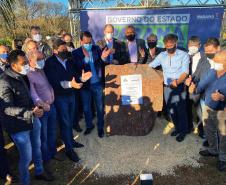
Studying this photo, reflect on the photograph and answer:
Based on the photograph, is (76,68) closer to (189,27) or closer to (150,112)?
(150,112)

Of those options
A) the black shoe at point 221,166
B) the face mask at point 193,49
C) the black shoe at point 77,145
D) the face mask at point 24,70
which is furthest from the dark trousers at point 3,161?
the face mask at point 193,49

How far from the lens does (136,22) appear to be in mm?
6980

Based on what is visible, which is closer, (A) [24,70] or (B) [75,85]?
(A) [24,70]

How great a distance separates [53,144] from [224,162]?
325 cm

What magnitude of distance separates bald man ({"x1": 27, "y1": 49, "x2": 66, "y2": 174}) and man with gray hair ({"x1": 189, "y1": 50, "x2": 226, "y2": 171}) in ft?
8.53

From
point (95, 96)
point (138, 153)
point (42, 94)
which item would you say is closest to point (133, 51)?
point (95, 96)

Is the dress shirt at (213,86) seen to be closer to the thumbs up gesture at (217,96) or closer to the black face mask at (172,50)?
the thumbs up gesture at (217,96)

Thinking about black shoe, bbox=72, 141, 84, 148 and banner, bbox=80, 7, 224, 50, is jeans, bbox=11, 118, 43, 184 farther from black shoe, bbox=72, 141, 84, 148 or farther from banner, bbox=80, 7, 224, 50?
banner, bbox=80, 7, 224, 50

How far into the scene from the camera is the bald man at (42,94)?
2.56 metres

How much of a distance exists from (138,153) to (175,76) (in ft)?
5.97

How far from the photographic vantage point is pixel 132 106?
391 cm

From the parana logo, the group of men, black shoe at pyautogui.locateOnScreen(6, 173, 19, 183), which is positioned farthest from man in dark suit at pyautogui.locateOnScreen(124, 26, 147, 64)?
the parana logo

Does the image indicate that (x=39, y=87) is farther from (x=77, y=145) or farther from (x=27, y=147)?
(x=77, y=145)

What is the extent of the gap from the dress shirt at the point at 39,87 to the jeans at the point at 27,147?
0.36 meters
